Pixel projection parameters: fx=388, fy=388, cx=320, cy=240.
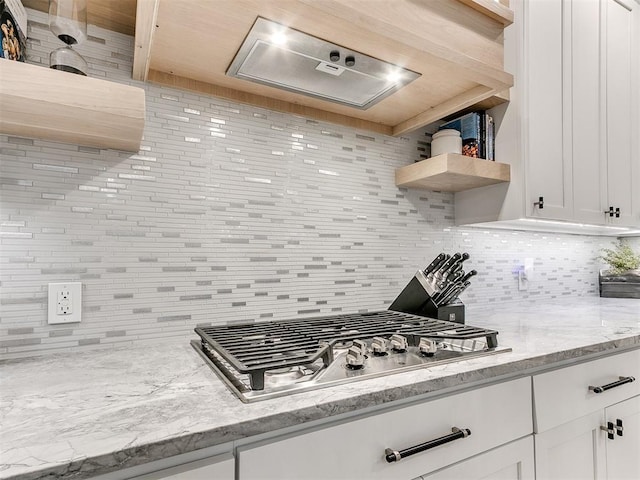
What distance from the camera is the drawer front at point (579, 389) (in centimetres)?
102

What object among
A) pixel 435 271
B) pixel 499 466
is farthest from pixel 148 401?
pixel 435 271

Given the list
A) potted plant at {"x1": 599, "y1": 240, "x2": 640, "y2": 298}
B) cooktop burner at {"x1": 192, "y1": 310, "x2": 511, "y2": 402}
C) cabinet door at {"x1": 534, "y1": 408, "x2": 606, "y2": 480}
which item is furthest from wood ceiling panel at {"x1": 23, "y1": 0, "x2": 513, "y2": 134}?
potted plant at {"x1": 599, "y1": 240, "x2": 640, "y2": 298}

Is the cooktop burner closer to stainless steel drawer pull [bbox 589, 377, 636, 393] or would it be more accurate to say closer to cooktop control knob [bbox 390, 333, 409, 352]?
cooktop control knob [bbox 390, 333, 409, 352]

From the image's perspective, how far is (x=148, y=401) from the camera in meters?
0.69

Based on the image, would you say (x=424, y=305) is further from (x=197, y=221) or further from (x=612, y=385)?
(x=197, y=221)

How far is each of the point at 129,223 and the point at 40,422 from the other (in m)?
0.66

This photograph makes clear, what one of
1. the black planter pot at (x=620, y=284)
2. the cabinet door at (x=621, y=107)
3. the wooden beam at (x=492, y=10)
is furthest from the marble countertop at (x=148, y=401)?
the black planter pot at (x=620, y=284)

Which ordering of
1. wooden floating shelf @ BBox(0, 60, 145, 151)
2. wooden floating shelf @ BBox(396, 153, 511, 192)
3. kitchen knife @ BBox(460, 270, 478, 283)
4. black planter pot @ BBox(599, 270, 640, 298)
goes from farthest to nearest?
black planter pot @ BBox(599, 270, 640, 298) < wooden floating shelf @ BBox(396, 153, 511, 192) < kitchen knife @ BBox(460, 270, 478, 283) < wooden floating shelf @ BBox(0, 60, 145, 151)

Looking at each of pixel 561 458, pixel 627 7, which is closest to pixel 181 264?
pixel 561 458

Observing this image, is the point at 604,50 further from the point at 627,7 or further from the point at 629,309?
the point at 629,309

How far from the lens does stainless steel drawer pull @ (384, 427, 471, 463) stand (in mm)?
743

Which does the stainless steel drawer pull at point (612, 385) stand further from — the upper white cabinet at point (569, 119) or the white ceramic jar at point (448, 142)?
the white ceramic jar at point (448, 142)

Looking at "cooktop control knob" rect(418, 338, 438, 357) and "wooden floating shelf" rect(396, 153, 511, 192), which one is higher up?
"wooden floating shelf" rect(396, 153, 511, 192)

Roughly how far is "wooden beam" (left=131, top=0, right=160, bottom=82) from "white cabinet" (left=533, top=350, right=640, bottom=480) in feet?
4.26
